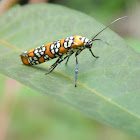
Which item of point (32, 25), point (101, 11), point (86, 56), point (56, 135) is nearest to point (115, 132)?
point (56, 135)

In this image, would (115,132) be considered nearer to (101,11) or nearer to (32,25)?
(32,25)

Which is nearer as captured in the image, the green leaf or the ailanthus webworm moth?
the green leaf

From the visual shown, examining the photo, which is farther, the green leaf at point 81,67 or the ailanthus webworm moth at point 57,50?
the ailanthus webworm moth at point 57,50

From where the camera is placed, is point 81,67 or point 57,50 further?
point 57,50
